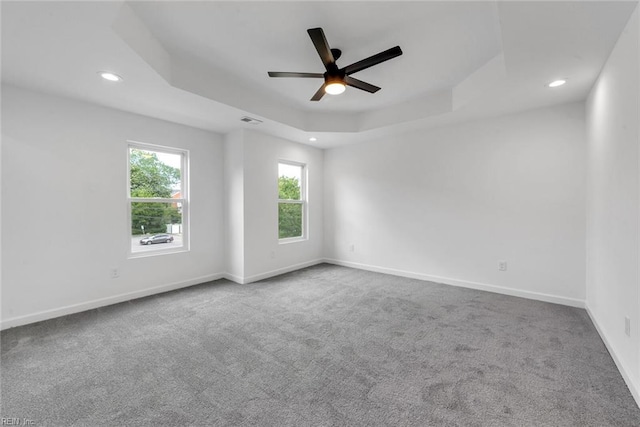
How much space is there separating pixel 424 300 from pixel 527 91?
2.64 meters

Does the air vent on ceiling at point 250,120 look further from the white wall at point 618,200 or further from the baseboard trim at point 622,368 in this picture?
the baseboard trim at point 622,368

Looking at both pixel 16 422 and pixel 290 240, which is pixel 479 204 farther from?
pixel 16 422

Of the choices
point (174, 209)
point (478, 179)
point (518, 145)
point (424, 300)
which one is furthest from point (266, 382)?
point (518, 145)

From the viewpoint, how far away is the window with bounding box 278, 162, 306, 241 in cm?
489

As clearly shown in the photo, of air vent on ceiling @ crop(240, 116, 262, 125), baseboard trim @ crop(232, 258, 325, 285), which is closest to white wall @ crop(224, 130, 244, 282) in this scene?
baseboard trim @ crop(232, 258, 325, 285)

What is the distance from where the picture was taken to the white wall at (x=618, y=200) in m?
1.69

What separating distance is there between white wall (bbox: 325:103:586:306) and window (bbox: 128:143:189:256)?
9.64ft

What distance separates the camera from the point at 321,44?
1994mm

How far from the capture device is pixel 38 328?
2586 millimetres

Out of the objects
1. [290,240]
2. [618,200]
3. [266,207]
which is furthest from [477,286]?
[266,207]

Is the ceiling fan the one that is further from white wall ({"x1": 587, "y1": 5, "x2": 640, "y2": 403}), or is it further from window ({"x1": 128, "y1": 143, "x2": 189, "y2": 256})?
window ({"x1": 128, "y1": 143, "x2": 189, "y2": 256})

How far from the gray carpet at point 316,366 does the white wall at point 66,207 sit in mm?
340

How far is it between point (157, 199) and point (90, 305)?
1.48 metres

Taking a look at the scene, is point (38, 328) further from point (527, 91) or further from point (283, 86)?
point (527, 91)
